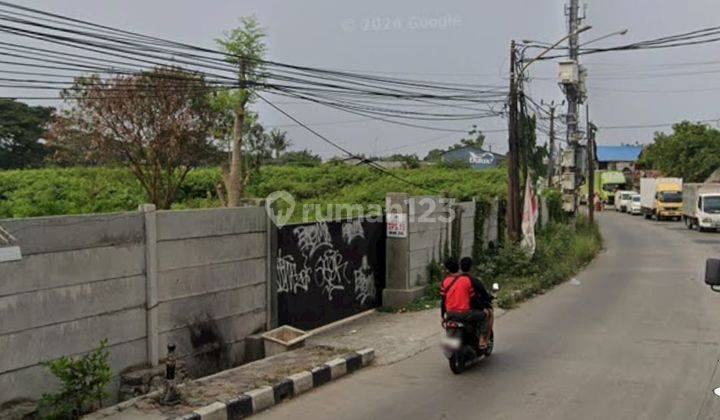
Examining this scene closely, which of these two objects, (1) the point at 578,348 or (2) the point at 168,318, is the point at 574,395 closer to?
(1) the point at 578,348

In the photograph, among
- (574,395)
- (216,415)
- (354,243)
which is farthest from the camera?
(354,243)

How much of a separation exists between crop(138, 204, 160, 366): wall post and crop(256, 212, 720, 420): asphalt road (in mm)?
1634

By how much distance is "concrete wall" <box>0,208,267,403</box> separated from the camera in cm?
619

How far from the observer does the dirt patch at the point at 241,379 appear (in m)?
6.50

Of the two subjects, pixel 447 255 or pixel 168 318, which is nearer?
pixel 168 318

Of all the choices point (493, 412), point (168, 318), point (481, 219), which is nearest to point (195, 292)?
point (168, 318)

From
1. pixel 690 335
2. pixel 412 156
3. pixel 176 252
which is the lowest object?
pixel 690 335

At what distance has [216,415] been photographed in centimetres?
632

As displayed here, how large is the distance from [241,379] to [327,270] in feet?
12.0

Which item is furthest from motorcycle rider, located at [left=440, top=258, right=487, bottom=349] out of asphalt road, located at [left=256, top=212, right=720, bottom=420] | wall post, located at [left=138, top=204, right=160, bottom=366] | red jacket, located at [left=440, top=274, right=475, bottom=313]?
wall post, located at [left=138, top=204, right=160, bottom=366]

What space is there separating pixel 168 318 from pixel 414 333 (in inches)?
162

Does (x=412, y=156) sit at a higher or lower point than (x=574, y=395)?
higher

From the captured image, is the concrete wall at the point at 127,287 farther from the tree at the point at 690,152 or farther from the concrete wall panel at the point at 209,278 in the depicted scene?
the tree at the point at 690,152

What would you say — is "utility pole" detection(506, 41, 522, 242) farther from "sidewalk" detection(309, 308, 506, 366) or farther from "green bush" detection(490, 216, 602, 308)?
"sidewalk" detection(309, 308, 506, 366)
